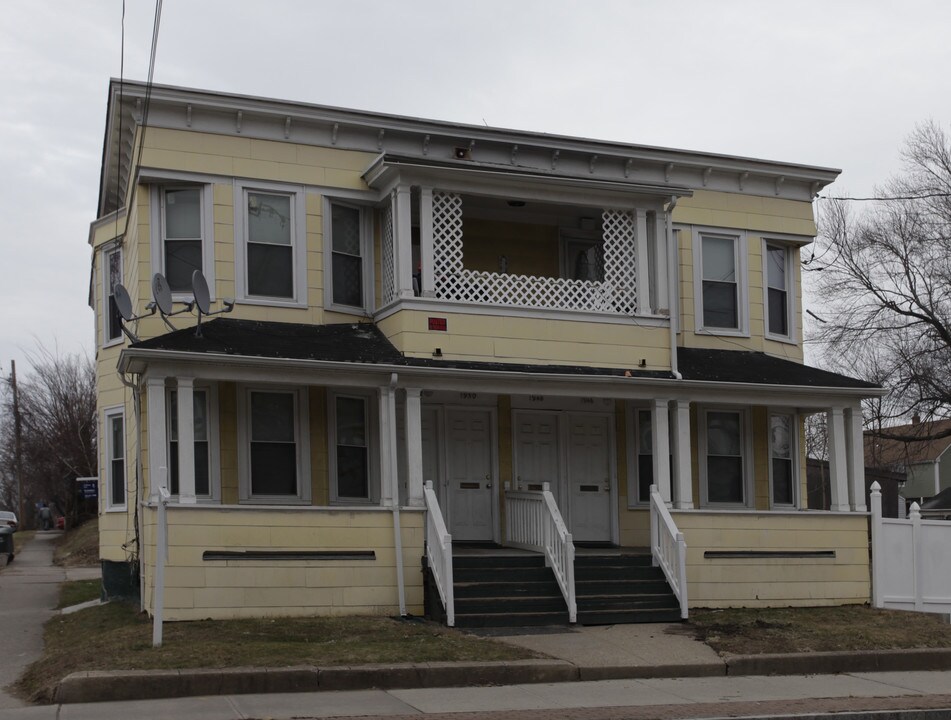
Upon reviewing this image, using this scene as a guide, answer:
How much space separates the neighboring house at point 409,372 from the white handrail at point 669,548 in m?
0.21

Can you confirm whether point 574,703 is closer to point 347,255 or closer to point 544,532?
point 544,532

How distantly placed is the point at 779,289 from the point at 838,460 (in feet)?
11.9

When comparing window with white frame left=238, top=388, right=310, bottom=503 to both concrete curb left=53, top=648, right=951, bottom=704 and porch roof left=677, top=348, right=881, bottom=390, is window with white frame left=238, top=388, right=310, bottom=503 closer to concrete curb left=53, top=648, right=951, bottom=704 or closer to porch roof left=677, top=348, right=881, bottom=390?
concrete curb left=53, top=648, right=951, bottom=704

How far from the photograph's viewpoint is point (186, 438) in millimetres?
15734

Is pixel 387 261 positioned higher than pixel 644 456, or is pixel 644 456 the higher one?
pixel 387 261

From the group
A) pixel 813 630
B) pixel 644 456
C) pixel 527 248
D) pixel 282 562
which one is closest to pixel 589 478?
pixel 644 456

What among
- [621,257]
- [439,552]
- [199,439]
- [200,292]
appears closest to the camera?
[439,552]

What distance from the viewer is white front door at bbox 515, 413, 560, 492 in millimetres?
19328

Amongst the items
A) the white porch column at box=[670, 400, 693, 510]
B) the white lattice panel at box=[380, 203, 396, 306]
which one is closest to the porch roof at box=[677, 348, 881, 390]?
the white porch column at box=[670, 400, 693, 510]

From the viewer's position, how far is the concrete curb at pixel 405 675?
11.0m

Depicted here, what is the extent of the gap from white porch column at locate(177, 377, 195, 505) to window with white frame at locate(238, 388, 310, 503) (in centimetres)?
155

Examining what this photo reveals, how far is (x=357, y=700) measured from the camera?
1119 centimetres

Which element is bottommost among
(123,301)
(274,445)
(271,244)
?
(274,445)

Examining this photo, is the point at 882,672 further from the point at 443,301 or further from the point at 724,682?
the point at 443,301
